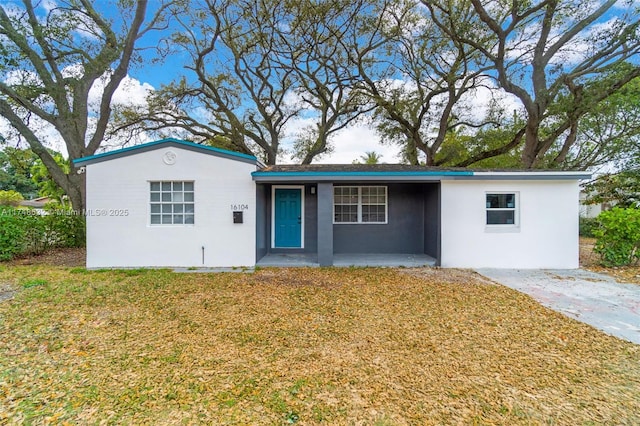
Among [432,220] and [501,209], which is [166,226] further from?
[501,209]

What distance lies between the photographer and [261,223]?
841 cm

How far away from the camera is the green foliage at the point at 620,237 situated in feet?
24.3

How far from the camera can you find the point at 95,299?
5.11 meters

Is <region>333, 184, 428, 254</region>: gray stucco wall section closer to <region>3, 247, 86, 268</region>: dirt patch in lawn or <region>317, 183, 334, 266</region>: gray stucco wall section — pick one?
<region>317, 183, 334, 266</region>: gray stucco wall section

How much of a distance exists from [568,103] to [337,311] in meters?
12.4

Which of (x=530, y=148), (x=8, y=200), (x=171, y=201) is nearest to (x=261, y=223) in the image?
(x=171, y=201)

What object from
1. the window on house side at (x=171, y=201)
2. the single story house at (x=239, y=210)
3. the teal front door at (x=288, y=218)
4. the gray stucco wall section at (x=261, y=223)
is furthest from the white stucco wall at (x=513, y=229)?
the window on house side at (x=171, y=201)

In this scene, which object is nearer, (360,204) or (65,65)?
(360,204)

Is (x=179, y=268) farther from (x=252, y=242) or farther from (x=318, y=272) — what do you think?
(x=318, y=272)

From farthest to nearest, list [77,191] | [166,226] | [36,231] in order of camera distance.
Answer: [77,191] < [36,231] < [166,226]

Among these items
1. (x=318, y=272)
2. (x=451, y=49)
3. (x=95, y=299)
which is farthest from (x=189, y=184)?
(x=451, y=49)

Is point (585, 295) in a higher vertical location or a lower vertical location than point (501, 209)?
lower

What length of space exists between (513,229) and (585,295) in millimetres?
2652

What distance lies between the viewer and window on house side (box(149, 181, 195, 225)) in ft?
25.3
